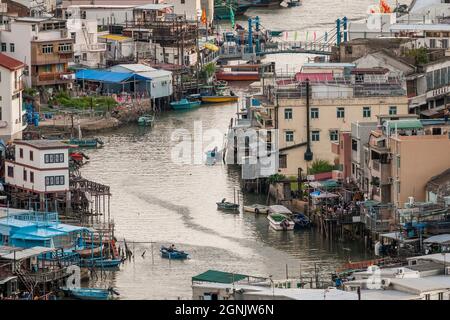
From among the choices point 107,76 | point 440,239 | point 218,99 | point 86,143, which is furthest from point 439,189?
point 107,76

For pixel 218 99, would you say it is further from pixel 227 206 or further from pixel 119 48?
pixel 227 206

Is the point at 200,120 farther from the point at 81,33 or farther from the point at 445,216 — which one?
the point at 445,216

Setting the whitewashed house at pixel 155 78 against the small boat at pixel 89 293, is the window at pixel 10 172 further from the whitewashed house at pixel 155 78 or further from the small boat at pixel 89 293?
the whitewashed house at pixel 155 78

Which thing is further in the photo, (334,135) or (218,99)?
(218,99)

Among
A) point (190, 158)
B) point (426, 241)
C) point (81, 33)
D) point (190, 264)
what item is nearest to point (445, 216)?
point (426, 241)
